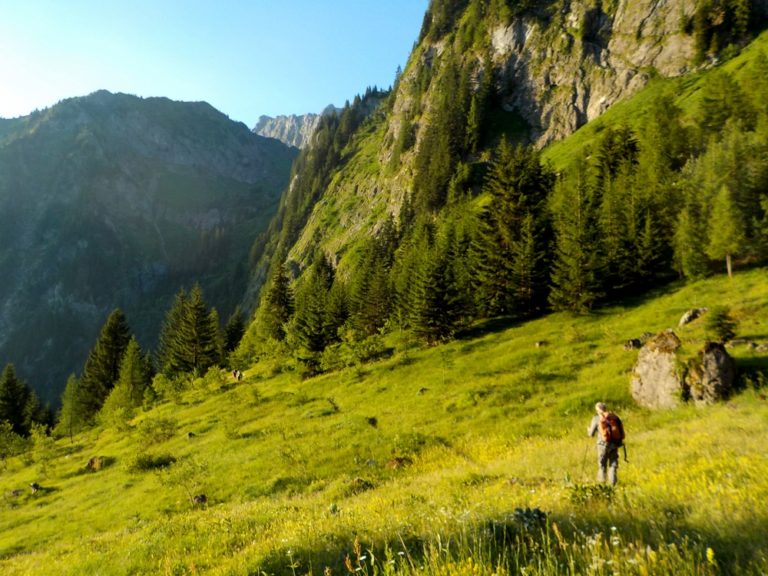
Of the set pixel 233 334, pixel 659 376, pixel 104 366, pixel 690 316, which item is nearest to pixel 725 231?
pixel 690 316

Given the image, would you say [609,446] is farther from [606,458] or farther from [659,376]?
[659,376]

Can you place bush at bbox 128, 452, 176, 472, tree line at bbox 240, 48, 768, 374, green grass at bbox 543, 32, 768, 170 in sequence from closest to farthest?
bush at bbox 128, 452, 176, 472 < tree line at bbox 240, 48, 768, 374 < green grass at bbox 543, 32, 768, 170

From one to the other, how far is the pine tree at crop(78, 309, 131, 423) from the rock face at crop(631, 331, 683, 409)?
8347 cm

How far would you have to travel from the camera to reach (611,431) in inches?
438

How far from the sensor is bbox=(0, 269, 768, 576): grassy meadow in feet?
15.3

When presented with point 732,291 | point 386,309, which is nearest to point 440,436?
point 732,291

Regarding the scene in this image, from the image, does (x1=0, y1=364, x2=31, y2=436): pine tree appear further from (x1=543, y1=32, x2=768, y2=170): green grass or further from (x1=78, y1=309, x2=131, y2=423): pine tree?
(x1=543, y1=32, x2=768, y2=170): green grass

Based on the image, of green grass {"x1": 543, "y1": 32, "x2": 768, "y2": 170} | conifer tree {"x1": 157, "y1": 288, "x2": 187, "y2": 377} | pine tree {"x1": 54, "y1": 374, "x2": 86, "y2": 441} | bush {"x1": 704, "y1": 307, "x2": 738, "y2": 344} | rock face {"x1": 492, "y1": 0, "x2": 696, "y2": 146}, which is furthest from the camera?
rock face {"x1": 492, "y1": 0, "x2": 696, "y2": 146}

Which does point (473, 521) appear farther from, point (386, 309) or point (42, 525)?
point (386, 309)

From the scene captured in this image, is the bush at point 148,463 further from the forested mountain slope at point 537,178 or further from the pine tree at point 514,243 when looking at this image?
the pine tree at point 514,243

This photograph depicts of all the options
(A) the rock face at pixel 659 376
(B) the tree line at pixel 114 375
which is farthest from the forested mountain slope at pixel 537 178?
(A) the rock face at pixel 659 376

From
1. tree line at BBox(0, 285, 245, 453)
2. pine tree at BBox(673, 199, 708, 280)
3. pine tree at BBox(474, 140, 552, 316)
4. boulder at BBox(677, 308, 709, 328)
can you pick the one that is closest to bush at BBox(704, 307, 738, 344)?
boulder at BBox(677, 308, 709, 328)

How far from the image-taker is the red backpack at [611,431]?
36.2 ft

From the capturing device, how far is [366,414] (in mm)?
30062
